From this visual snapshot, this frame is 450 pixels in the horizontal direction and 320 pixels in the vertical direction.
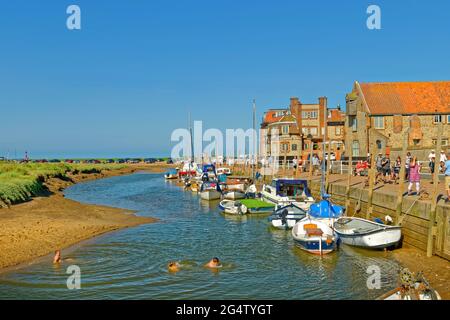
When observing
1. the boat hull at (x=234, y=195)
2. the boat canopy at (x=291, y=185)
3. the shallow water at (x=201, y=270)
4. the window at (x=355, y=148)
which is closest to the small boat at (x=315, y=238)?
the shallow water at (x=201, y=270)

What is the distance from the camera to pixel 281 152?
76.7m

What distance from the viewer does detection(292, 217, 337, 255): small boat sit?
20.8 m

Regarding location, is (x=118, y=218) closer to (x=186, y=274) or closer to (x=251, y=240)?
(x=251, y=240)

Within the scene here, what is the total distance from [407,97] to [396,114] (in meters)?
3.72

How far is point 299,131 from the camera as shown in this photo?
254 ft

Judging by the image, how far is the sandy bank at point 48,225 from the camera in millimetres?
21000

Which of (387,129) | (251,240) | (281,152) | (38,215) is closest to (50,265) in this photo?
(251,240)

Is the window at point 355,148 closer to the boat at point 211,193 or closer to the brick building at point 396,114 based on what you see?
the brick building at point 396,114

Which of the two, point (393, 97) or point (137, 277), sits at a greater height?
point (393, 97)

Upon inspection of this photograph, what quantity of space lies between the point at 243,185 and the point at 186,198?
678 cm

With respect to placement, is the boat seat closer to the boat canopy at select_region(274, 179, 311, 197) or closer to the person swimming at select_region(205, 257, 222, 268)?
the person swimming at select_region(205, 257, 222, 268)

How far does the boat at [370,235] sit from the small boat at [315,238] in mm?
1054

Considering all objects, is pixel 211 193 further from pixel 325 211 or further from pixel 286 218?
pixel 325 211

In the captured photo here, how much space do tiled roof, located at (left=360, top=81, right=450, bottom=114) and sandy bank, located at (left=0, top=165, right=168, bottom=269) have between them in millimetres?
34801
